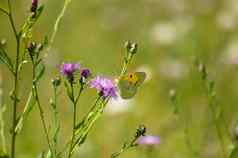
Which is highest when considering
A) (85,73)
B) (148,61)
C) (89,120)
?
(148,61)

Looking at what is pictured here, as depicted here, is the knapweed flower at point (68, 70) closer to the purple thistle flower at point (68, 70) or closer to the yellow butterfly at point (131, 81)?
the purple thistle flower at point (68, 70)

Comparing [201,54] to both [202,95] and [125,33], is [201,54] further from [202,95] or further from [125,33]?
[125,33]

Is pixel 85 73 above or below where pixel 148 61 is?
below

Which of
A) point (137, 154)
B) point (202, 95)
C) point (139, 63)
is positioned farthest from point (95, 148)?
point (139, 63)

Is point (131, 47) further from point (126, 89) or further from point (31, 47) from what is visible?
point (31, 47)

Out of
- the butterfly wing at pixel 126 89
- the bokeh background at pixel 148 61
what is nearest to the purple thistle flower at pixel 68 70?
the butterfly wing at pixel 126 89

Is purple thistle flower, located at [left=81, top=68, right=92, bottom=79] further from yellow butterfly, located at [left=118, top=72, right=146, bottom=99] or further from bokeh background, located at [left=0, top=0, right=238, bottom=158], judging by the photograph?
bokeh background, located at [left=0, top=0, right=238, bottom=158]

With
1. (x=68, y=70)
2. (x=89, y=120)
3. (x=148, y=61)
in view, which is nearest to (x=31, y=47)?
(x=68, y=70)
